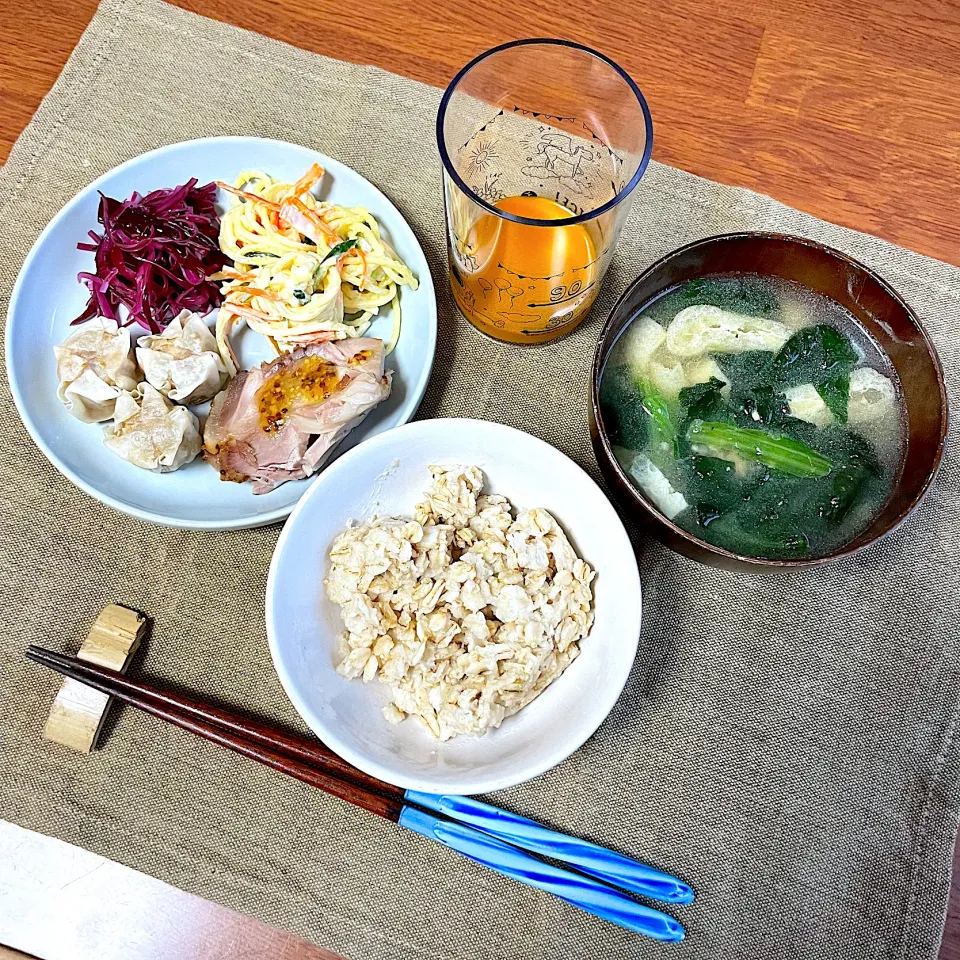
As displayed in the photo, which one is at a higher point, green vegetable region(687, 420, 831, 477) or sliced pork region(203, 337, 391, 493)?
green vegetable region(687, 420, 831, 477)

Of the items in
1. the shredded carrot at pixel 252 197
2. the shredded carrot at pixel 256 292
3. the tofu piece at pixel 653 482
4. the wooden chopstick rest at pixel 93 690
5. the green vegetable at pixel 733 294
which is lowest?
the wooden chopstick rest at pixel 93 690

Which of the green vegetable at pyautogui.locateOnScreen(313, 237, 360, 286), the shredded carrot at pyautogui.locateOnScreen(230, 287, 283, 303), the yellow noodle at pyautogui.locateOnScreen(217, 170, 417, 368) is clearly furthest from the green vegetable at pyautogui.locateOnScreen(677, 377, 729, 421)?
the shredded carrot at pyautogui.locateOnScreen(230, 287, 283, 303)

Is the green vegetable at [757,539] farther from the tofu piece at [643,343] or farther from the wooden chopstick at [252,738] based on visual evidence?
the wooden chopstick at [252,738]

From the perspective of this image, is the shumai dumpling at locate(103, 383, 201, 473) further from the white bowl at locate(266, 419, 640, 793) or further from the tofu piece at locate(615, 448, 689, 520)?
the tofu piece at locate(615, 448, 689, 520)

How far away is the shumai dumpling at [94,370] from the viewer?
1602 mm

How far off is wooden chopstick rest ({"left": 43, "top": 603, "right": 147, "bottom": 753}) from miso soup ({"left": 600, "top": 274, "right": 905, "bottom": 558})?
1005 mm

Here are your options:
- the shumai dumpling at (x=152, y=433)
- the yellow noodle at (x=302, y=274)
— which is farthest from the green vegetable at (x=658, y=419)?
the shumai dumpling at (x=152, y=433)

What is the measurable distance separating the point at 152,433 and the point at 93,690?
1.66ft

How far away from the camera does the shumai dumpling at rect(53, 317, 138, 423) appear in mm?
1602

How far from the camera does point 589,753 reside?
1.57m

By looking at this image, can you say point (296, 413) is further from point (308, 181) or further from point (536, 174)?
point (536, 174)

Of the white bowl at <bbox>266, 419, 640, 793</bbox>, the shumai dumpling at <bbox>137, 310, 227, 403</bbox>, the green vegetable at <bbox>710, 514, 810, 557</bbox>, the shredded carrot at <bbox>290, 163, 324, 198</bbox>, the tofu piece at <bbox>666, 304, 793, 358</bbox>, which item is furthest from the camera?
the shredded carrot at <bbox>290, 163, 324, 198</bbox>

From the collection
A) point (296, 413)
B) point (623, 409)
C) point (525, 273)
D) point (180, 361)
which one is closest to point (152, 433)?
point (180, 361)

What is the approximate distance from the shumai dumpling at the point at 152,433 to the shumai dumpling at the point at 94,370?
0.12 feet
